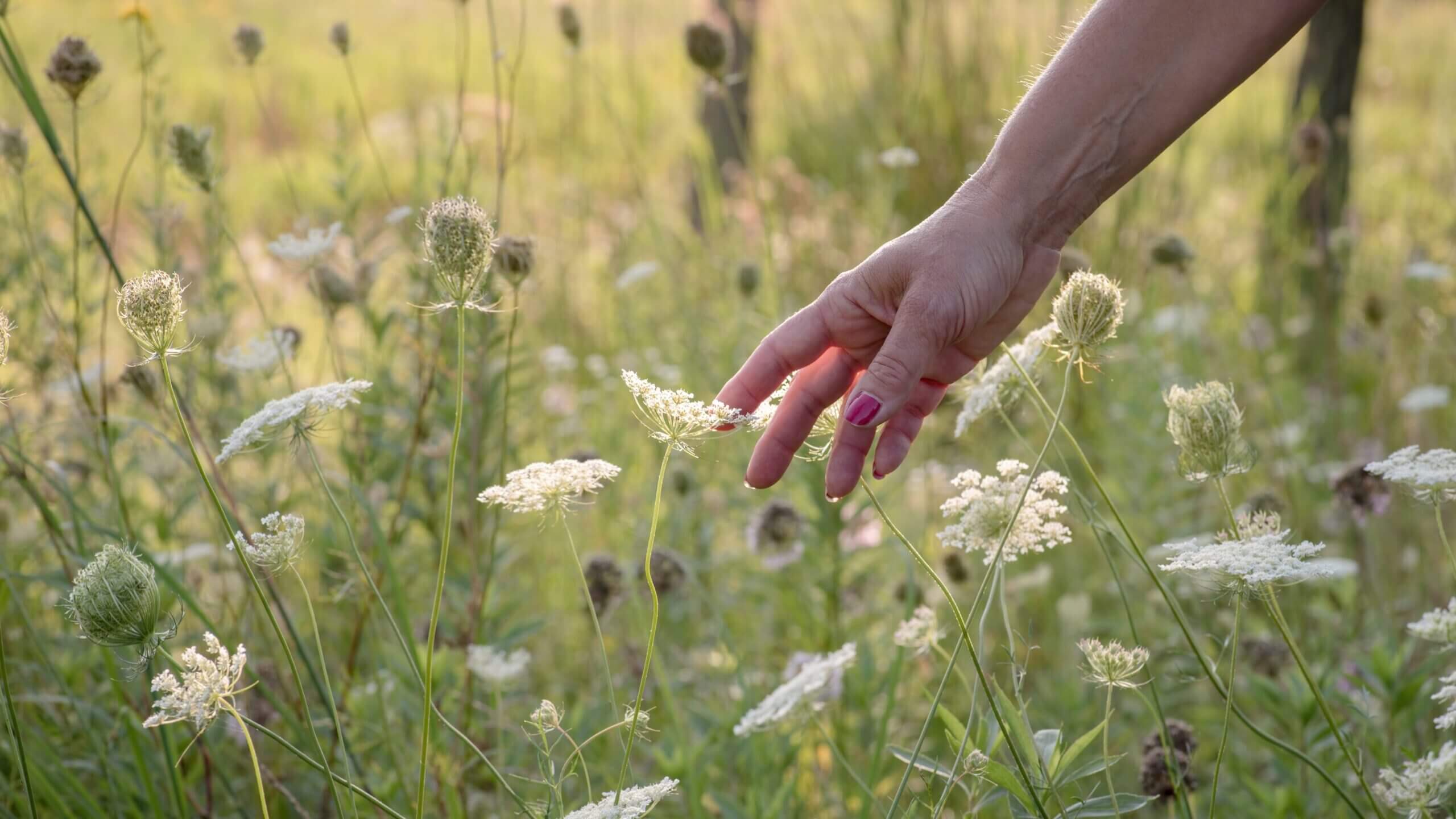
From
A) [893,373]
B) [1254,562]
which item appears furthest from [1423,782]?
[893,373]

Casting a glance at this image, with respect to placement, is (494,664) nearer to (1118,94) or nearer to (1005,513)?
(1005,513)

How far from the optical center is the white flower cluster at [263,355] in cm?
173

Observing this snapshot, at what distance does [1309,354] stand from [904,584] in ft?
8.04

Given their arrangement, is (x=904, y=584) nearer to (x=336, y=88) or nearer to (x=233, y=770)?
(x=233, y=770)

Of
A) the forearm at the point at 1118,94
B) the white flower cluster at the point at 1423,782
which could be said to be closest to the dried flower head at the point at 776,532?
the forearm at the point at 1118,94

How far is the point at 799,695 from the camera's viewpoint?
128cm

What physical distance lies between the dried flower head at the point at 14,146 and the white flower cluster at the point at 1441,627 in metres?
2.05

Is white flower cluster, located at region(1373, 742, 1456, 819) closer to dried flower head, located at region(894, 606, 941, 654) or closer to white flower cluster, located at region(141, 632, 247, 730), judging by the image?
dried flower head, located at region(894, 606, 941, 654)

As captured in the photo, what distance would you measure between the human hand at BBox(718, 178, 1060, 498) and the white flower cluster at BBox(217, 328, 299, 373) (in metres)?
0.83

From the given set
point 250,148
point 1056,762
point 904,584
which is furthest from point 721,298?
point 250,148

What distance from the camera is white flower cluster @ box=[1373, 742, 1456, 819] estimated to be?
987 mm

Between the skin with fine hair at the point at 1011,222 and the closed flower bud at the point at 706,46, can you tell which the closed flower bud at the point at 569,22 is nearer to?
the closed flower bud at the point at 706,46

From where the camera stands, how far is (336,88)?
8.33 m

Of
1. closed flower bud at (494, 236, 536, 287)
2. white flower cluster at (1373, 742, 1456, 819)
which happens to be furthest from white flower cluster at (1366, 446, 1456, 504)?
closed flower bud at (494, 236, 536, 287)
